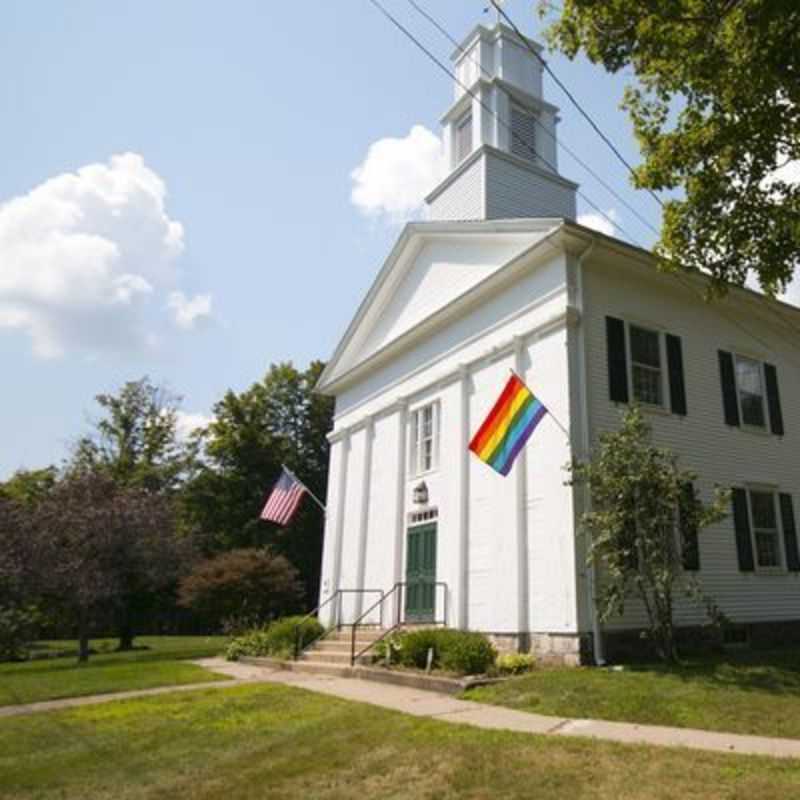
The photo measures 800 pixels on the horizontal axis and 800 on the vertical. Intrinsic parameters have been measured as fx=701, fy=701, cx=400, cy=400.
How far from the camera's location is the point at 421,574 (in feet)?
52.3

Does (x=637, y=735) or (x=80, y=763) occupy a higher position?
(x=637, y=735)

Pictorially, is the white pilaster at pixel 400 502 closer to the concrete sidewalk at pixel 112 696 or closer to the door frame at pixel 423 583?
the door frame at pixel 423 583

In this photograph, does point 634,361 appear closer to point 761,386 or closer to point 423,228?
point 761,386

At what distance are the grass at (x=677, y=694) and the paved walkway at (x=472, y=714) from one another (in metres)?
0.35

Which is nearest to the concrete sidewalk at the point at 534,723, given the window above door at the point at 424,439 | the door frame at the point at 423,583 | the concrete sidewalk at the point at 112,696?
the concrete sidewalk at the point at 112,696

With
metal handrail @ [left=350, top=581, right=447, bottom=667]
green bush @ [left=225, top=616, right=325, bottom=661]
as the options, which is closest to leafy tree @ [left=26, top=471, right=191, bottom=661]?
green bush @ [left=225, top=616, right=325, bottom=661]

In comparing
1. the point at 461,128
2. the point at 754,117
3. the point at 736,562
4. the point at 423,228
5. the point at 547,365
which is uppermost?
the point at 461,128

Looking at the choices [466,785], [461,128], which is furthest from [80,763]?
[461,128]

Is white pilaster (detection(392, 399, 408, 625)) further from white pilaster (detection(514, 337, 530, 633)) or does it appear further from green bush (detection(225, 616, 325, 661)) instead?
white pilaster (detection(514, 337, 530, 633))

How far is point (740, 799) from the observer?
482 cm

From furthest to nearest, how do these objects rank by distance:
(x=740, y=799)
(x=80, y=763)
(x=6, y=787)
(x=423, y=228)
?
(x=423, y=228) → (x=80, y=763) → (x=6, y=787) → (x=740, y=799)

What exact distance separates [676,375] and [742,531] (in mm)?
3418

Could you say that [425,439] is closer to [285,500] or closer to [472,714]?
[285,500]

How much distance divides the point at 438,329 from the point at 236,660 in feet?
30.1
